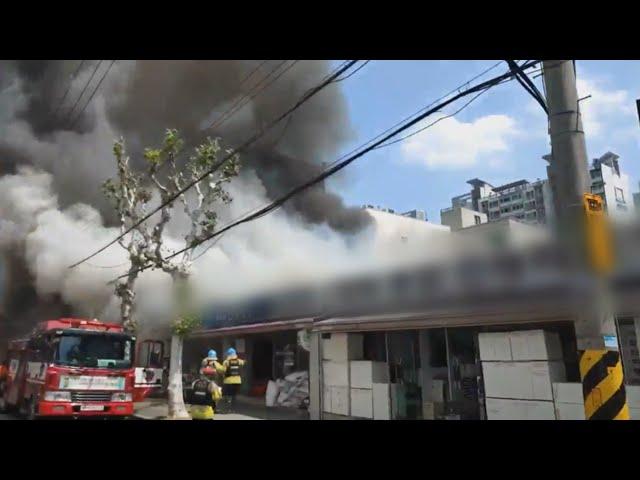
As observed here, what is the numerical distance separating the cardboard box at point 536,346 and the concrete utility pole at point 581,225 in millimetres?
3021

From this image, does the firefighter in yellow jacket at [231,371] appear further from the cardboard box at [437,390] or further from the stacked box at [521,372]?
the stacked box at [521,372]

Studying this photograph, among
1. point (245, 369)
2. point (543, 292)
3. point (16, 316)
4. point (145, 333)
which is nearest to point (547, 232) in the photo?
point (543, 292)

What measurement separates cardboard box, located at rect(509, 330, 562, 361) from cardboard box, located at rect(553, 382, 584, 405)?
0.39 m

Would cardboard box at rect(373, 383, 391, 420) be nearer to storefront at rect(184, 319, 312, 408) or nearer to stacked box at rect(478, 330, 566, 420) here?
stacked box at rect(478, 330, 566, 420)

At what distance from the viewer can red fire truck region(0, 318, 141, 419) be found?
7910 millimetres

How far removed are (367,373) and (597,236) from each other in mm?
5920

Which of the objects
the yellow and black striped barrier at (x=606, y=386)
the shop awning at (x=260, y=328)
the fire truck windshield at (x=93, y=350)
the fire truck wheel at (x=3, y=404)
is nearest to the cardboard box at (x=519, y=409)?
→ the yellow and black striped barrier at (x=606, y=386)

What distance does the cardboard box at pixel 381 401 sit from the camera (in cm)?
854

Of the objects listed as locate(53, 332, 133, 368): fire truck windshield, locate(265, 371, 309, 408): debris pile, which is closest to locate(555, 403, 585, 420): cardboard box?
locate(265, 371, 309, 408): debris pile

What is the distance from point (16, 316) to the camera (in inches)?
747

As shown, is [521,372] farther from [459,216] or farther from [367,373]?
[459,216]

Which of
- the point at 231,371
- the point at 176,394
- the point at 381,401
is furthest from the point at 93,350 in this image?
the point at 381,401
